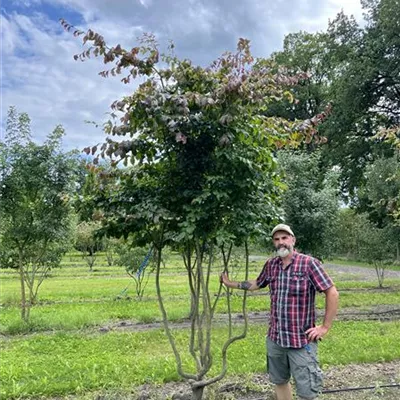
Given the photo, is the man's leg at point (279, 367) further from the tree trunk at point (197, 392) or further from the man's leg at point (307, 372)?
the tree trunk at point (197, 392)

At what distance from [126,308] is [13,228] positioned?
4.23 meters

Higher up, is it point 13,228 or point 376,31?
point 376,31

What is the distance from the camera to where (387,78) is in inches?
757

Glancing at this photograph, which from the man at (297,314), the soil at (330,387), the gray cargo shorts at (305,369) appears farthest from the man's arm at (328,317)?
the soil at (330,387)

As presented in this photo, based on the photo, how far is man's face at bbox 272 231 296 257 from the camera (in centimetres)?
328

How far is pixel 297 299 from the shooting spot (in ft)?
10.5

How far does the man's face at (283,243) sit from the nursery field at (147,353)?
190 centimetres

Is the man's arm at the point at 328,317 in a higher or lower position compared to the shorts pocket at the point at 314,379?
higher

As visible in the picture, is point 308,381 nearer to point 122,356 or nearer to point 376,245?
point 122,356

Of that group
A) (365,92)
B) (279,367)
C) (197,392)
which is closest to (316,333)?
(279,367)

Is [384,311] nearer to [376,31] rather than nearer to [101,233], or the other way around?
[101,233]

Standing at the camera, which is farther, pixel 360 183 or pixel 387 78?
pixel 360 183

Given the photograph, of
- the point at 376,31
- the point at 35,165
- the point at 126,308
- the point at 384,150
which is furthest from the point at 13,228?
the point at 376,31

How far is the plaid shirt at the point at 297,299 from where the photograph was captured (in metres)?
3.17
